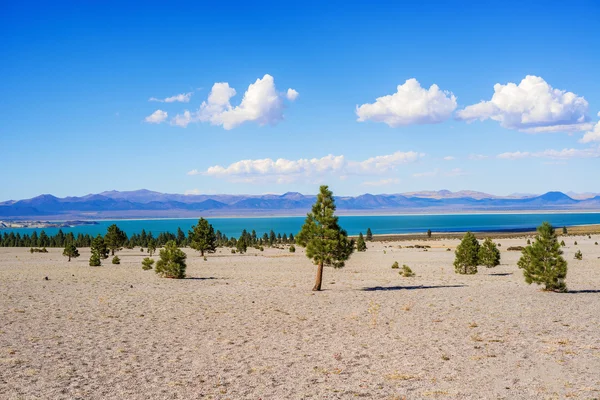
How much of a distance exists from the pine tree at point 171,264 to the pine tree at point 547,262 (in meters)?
25.2

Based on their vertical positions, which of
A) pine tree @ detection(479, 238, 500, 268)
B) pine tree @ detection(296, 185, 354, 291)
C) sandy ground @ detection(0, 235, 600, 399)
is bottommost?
sandy ground @ detection(0, 235, 600, 399)

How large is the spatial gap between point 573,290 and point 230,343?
24.0 metres

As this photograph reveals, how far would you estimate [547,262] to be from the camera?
29844 mm

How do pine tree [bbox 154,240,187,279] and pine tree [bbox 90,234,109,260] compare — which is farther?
pine tree [bbox 90,234,109,260]

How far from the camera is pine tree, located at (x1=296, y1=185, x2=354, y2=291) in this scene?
30.1m

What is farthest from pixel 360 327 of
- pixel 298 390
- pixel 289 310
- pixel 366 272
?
pixel 366 272

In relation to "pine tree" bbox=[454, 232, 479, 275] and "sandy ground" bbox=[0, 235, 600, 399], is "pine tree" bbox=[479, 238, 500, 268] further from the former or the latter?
"sandy ground" bbox=[0, 235, 600, 399]

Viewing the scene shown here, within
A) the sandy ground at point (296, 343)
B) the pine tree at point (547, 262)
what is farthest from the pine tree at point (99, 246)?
the pine tree at point (547, 262)

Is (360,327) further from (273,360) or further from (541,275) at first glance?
(541,275)

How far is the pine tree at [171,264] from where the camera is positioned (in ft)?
128

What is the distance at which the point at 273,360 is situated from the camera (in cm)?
1488

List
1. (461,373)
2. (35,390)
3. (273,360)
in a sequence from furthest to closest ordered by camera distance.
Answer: (273,360)
(461,373)
(35,390)

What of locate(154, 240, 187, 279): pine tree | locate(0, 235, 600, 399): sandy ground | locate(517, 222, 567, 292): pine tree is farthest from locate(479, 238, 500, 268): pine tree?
locate(154, 240, 187, 279): pine tree

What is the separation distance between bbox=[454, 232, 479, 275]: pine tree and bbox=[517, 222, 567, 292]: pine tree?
1281 centimetres
